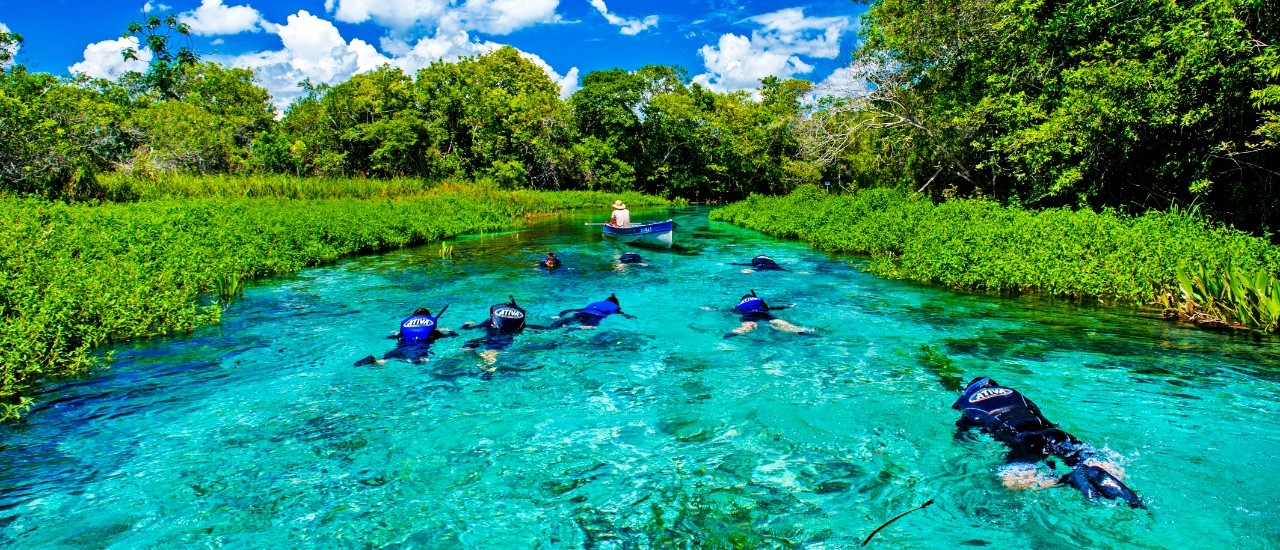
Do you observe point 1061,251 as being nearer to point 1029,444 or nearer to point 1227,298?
point 1227,298

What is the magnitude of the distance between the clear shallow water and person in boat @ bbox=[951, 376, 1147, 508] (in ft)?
0.54

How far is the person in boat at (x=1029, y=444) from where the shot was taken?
555 centimetres

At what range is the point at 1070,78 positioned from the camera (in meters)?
15.7

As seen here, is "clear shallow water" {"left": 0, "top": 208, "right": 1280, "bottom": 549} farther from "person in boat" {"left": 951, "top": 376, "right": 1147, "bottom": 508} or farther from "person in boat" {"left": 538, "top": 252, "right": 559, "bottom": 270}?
"person in boat" {"left": 538, "top": 252, "right": 559, "bottom": 270}

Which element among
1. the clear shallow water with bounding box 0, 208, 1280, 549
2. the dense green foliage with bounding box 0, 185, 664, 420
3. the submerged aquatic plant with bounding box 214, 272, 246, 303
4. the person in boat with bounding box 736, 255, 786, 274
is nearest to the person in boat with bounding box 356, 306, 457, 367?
the clear shallow water with bounding box 0, 208, 1280, 549

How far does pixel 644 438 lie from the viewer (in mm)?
7020

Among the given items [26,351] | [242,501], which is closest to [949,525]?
[242,501]

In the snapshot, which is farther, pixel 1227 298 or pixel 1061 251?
pixel 1061 251

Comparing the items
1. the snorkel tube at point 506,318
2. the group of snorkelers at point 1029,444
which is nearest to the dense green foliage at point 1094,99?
the group of snorkelers at point 1029,444

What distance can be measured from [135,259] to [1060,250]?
59.7ft

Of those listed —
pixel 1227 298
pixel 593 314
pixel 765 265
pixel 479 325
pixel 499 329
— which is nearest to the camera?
pixel 1227 298

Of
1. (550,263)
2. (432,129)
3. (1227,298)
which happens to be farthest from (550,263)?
(432,129)

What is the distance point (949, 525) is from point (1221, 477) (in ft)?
9.23

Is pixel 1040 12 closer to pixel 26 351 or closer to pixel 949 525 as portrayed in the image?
pixel 949 525
